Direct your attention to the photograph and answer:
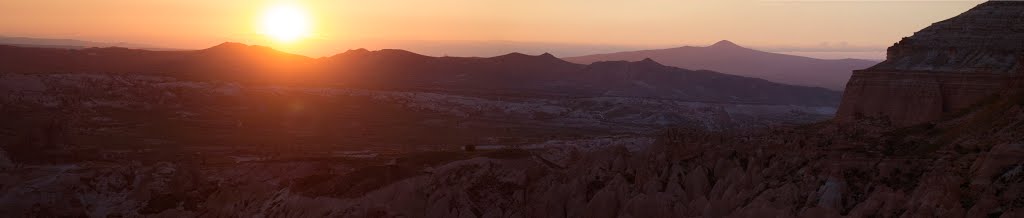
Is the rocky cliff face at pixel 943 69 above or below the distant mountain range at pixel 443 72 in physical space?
above

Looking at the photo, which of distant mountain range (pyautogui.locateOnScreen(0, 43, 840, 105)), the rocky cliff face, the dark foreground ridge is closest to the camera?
the dark foreground ridge

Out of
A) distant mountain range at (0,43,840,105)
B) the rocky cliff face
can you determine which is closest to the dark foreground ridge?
the rocky cliff face

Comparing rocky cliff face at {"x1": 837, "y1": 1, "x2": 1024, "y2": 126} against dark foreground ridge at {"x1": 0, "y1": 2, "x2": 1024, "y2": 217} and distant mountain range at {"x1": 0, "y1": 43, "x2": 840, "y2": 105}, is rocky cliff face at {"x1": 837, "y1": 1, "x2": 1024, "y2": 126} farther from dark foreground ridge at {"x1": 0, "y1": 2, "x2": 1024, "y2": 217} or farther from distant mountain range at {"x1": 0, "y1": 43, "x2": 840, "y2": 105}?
distant mountain range at {"x1": 0, "y1": 43, "x2": 840, "y2": 105}

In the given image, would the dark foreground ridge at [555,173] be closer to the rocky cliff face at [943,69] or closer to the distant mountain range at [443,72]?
the rocky cliff face at [943,69]

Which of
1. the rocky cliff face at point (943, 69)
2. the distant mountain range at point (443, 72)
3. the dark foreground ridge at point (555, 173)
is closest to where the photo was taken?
the dark foreground ridge at point (555, 173)

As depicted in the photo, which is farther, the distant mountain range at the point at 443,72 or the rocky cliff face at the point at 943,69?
the distant mountain range at the point at 443,72

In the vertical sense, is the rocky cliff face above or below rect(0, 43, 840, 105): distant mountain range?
above

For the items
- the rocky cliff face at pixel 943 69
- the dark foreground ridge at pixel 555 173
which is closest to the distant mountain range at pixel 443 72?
the dark foreground ridge at pixel 555 173

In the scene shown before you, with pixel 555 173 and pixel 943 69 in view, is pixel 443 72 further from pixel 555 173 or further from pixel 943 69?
pixel 555 173
